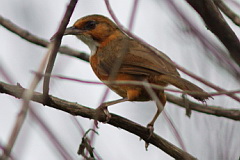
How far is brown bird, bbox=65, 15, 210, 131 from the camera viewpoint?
150 inches

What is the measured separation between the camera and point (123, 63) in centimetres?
420

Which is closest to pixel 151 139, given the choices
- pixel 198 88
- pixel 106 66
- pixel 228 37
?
pixel 198 88

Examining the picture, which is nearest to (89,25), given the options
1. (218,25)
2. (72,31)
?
(72,31)

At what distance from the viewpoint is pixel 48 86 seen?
2.30m

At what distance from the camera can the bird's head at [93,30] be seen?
14.8 ft

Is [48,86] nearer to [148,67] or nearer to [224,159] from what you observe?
[224,159]

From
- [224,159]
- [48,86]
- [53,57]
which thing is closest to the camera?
[224,159]

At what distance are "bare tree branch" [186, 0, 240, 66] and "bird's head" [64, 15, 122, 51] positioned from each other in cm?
263

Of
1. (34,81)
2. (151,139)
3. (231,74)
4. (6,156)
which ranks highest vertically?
(231,74)

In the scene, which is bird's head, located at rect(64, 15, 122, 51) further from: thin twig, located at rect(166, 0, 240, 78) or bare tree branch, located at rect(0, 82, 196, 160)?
thin twig, located at rect(166, 0, 240, 78)

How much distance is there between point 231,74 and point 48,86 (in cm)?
112

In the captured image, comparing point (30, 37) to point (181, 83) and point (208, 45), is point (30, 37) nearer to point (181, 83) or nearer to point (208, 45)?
point (181, 83)

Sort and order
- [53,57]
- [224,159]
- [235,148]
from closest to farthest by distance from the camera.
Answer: [224,159]
[235,148]
[53,57]

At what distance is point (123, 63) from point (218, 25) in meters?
2.34
